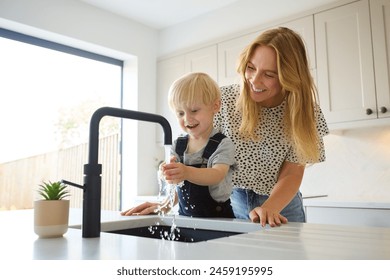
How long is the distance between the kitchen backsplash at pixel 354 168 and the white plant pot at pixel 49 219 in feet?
7.20

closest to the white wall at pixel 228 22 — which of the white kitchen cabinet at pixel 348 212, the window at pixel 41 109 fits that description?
the window at pixel 41 109

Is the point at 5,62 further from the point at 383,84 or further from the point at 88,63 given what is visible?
the point at 383,84

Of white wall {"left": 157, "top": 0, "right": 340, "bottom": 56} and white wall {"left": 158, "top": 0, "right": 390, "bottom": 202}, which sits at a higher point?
white wall {"left": 157, "top": 0, "right": 340, "bottom": 56}

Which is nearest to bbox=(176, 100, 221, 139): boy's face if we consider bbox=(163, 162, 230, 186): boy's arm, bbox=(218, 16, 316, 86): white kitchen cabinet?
bbox=(163, 162, 230, 186): boy's arm

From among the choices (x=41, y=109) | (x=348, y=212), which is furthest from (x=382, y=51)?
(x=41, y=109)

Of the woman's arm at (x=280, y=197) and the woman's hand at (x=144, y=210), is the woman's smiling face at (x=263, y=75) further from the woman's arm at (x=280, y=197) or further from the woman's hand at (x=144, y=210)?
the woman's hand at (x=144, y=210)

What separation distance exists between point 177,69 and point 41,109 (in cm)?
132

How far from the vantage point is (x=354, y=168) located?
2730 millimetres

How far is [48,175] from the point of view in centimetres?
321

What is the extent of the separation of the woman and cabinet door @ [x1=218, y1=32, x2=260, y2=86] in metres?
1.75

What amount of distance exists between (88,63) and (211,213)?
2856 mm

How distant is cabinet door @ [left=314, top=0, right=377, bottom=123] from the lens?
93.4 inches

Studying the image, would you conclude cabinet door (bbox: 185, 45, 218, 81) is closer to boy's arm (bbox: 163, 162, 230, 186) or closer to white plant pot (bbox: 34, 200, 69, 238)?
boy's arm (bbox: 163, 162, 230, 186)

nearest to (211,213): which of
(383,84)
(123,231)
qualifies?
(123,231)
